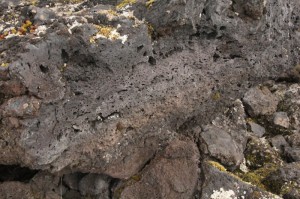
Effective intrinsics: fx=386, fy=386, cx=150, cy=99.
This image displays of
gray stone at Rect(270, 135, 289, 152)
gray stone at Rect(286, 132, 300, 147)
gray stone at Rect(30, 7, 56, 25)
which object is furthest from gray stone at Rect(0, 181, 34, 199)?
gray stone at Rect(286, 132, 300, 147)

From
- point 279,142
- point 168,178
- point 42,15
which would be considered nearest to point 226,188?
point 168,178

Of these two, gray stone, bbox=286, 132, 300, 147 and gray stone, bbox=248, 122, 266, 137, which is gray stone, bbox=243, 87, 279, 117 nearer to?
gray stone, bbox=248, 122, 266, 137

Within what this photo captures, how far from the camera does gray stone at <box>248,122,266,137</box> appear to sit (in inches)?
391

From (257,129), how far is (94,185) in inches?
175

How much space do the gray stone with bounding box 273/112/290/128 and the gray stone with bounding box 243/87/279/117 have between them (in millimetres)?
243

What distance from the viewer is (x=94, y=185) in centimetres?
842

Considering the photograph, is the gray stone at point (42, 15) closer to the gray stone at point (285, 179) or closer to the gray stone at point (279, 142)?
the gray stone at point (285, 179)

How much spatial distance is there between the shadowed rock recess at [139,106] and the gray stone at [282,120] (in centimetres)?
4

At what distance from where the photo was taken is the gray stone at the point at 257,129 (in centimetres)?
993

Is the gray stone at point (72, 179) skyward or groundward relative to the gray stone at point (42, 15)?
groundward

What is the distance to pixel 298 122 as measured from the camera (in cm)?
1005

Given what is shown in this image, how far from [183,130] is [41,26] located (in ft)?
13.5

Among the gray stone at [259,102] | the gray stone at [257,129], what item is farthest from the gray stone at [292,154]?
the gray stone at [259,102]

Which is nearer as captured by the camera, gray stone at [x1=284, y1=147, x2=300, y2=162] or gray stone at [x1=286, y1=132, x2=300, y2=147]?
gray stone at [x1=284, y1=147, x2=300, y2=162]
